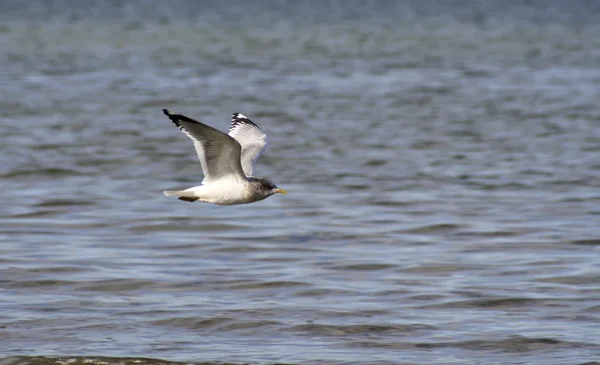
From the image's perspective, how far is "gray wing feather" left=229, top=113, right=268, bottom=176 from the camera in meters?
11.3

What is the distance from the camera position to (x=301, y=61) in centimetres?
3722

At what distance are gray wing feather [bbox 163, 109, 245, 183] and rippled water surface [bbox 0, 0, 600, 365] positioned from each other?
1552 millimetres

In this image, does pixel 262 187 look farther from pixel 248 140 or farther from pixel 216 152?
pixel 248 140

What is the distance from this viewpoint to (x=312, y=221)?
1527 cm

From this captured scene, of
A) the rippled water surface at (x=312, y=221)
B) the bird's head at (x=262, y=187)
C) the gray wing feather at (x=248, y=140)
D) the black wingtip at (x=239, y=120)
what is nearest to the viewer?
the bird's head at (x=262, y=187)

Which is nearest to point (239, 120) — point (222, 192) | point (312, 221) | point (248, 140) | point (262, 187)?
point (248, 140)

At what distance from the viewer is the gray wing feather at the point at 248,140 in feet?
37.1

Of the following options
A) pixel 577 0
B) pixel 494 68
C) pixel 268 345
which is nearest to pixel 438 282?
pixel 268 345

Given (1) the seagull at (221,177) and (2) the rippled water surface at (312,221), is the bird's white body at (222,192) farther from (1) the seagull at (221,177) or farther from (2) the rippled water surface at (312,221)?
(2) the rippled water surface at (312,221)

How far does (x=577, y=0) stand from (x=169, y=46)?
43.2 meters

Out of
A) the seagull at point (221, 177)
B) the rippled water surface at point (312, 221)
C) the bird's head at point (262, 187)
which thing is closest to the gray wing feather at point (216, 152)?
the seagull at point (221, 177)

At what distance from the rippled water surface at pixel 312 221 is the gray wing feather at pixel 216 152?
155cm

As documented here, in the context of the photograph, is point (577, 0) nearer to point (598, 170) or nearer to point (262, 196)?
point (598, 170)

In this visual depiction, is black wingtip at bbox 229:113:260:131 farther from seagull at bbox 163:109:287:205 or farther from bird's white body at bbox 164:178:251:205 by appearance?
bird's white body at bbox 164:178:251:205
